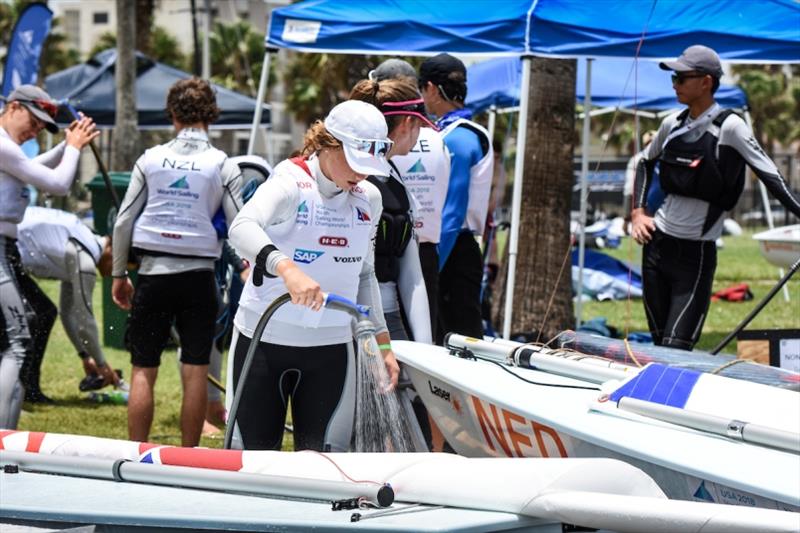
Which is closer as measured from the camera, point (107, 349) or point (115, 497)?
point (115, 497)

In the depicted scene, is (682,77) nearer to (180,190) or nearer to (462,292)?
(462,292)

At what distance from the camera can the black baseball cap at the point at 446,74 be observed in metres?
5.81

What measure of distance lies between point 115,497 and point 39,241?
492 centimetres

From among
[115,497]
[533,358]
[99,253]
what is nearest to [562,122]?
[99,253]

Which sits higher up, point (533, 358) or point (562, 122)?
point (562, 122)

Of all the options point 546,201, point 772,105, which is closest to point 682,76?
point 546,201

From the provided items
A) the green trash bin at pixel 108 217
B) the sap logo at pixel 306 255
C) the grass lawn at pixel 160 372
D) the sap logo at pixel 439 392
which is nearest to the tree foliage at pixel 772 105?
the grass lawn at pixel 160 372

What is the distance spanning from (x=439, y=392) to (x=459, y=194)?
1124 mm

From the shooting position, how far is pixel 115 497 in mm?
3584

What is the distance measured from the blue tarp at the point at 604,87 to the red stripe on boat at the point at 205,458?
34.3 feet

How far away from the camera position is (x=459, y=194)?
5.75 meters

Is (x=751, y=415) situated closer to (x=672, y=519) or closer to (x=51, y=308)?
(x=672, y=519)

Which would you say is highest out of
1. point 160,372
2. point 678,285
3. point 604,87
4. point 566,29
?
point 566,29

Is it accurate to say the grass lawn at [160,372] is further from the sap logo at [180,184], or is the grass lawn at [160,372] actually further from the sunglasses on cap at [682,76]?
the sap logo at [180,184]
